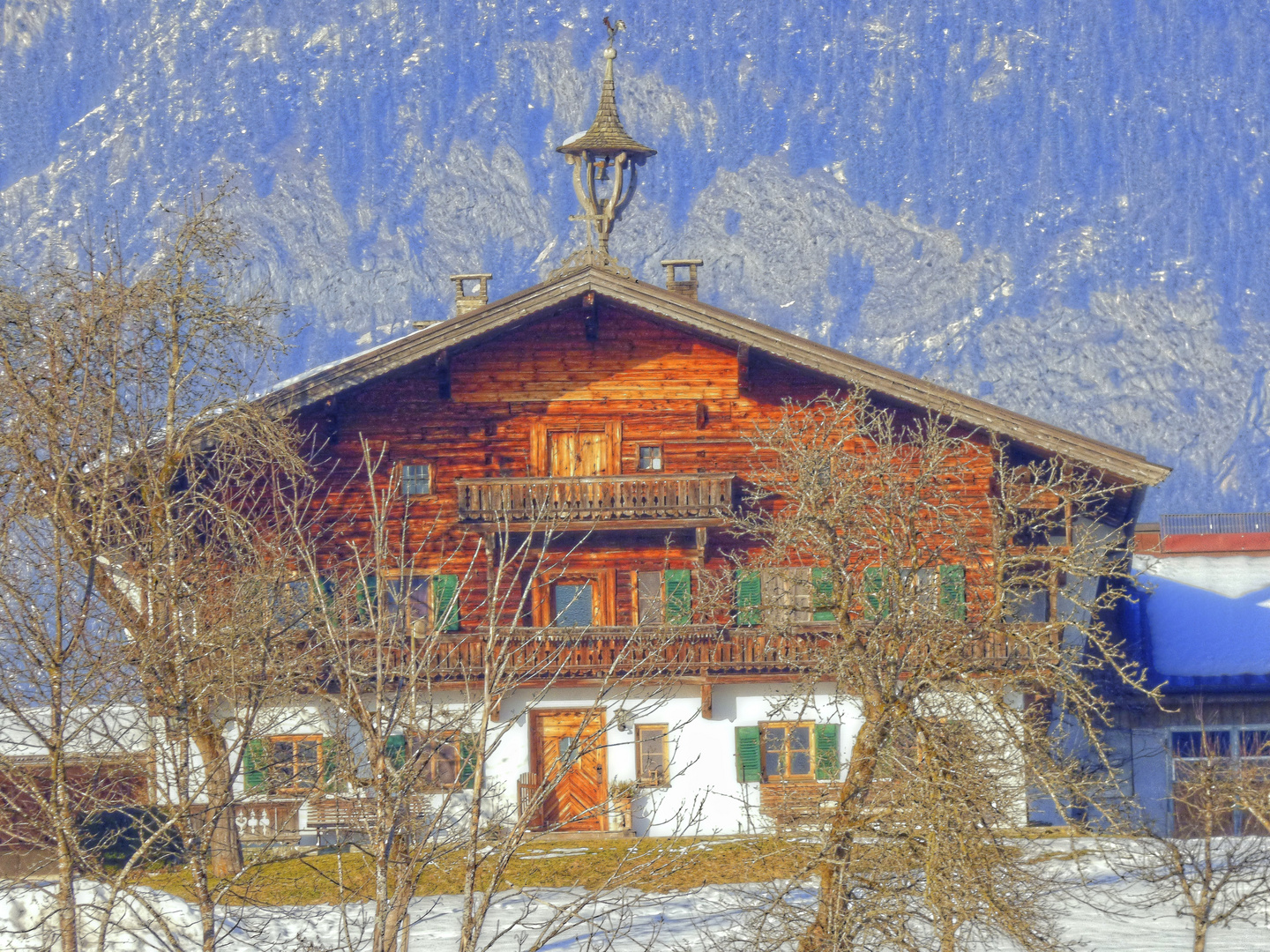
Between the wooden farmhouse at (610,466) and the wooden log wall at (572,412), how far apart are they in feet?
0.11

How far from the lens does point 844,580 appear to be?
50.5 ft

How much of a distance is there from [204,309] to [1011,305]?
16389cm

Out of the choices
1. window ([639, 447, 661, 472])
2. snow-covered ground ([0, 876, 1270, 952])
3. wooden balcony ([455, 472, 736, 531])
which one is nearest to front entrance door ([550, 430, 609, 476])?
window ([639, 447, 661, 472])

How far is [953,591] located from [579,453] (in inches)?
315

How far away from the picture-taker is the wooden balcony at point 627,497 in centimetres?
2692

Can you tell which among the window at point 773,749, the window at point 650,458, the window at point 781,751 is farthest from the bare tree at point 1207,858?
the window at point 650,458

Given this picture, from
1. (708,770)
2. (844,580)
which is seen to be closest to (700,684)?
(708,770)

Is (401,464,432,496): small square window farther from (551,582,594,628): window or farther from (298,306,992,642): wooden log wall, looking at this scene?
(551,582,594,628): window

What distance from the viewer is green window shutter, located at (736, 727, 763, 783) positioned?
2684 centimetres

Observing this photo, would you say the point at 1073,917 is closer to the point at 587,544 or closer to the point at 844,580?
the point at 844,580

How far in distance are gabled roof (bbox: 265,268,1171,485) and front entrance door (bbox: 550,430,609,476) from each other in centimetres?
207

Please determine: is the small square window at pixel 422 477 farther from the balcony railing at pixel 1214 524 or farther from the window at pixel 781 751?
the balcony railing at pixel 1214 524

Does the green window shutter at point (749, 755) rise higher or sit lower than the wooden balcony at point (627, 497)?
lower

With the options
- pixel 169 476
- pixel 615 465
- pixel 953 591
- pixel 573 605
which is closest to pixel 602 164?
pixel 615 465
